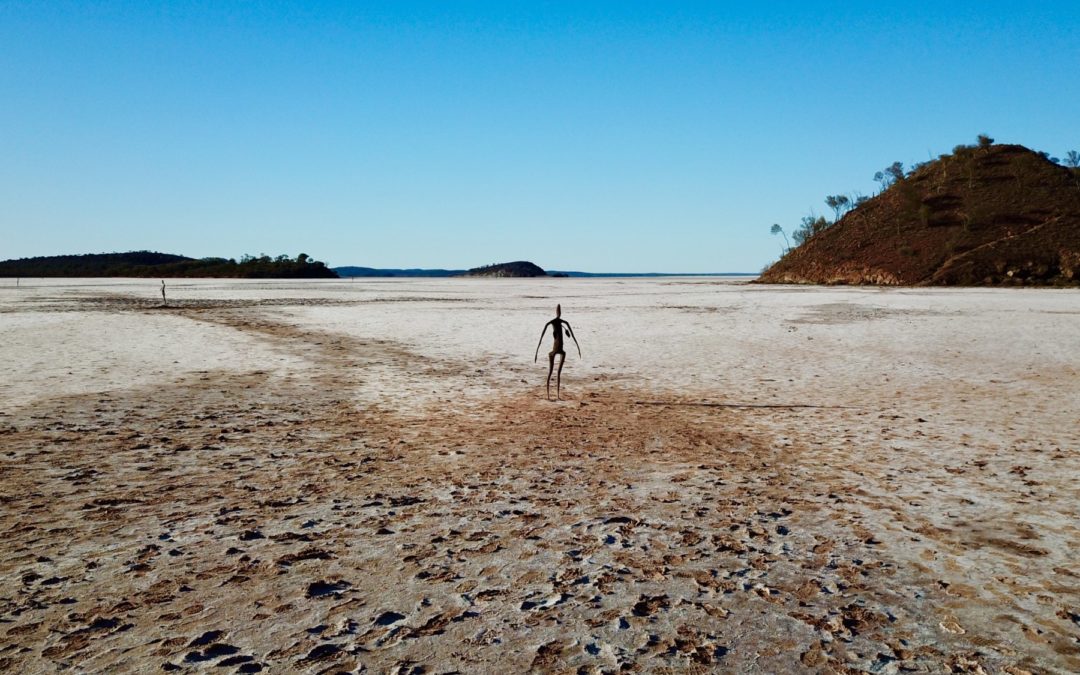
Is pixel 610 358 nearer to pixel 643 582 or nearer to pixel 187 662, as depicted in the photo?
pixel 643 582

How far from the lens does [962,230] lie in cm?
6581

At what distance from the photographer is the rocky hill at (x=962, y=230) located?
5797cm

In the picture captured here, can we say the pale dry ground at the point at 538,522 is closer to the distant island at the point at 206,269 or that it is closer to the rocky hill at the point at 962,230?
the rocky hill at the point at 962,230

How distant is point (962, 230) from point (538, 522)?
242 feet

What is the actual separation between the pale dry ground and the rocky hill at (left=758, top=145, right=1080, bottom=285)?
5375 cm

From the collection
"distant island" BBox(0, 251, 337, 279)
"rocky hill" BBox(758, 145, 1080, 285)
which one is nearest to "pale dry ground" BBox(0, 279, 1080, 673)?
"rocky hill" BBox(758, 145, 1080, 285)

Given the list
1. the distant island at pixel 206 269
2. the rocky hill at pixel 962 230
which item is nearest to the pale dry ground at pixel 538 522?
the rocky hill at pixel 962 230

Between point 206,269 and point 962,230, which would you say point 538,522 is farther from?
point 206,269

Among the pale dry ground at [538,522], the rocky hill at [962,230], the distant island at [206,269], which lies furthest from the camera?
the distant island at [206,269]

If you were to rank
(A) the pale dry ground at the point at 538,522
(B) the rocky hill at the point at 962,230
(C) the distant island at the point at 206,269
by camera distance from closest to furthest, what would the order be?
(A) the pale dry ground at the point at 538,522, (B) the rocky hill at the point at 962,230, (C) the distant island at the point at 206,269

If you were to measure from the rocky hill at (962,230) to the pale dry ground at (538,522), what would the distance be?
2116 inches

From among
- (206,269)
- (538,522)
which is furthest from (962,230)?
(206,269)

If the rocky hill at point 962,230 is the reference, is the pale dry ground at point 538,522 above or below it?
below

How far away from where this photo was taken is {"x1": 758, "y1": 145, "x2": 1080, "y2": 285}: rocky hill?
190ft
